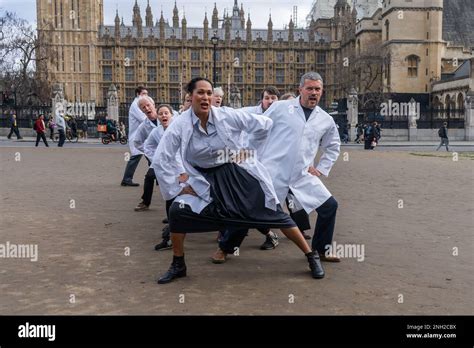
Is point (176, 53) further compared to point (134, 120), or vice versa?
point (176, 53)

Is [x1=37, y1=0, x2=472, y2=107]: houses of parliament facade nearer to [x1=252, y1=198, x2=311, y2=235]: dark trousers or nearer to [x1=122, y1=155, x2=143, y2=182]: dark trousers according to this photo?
[x1=122, y1=155, x2=143, y2=182]: dark trousers

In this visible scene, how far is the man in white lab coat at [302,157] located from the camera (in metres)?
5.61

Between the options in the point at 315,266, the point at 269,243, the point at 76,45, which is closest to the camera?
the point at 315,266

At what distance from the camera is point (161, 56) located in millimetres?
75688

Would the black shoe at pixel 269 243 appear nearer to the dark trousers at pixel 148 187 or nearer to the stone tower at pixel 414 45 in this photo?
the dark trousers at pixel 148 187

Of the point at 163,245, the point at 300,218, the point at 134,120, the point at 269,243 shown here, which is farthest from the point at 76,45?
the point at 300,218

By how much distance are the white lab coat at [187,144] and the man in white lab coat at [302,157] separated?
1.90 feet

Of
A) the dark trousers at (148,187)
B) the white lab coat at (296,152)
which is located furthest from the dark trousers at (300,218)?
the dark trousers at (148,187)

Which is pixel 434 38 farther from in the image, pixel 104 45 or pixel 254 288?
pixel 254 288

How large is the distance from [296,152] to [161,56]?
238 feet

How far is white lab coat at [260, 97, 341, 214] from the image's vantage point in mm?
5625
